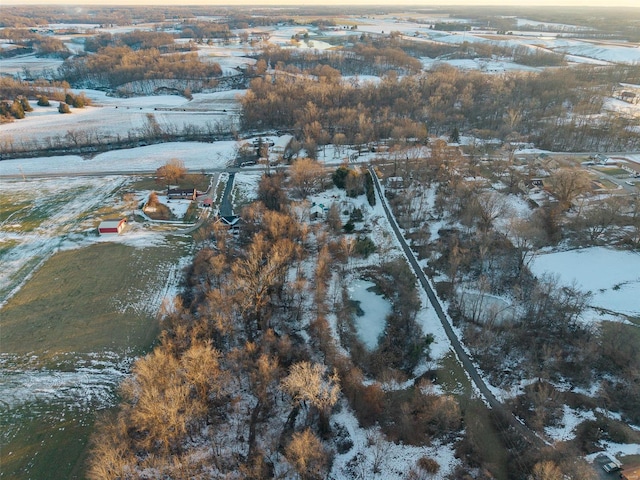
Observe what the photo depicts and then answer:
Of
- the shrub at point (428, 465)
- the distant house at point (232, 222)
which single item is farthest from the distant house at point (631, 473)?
the distant house at point (232, 222)

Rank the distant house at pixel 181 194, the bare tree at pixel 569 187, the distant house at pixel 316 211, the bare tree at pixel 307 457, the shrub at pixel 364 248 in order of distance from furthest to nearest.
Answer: the distant house at pixel 181 194 < the distant house at pixel 316 211 < the bare tree at pixel 569 187 < the shrub at pixel 364 248 < the bare tree at pixel 307 457

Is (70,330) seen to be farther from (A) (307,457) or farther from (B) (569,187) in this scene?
(B) (569,187)

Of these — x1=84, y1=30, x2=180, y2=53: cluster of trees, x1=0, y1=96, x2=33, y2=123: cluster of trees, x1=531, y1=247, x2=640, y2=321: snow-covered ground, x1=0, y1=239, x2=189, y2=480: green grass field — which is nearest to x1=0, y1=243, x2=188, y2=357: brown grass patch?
x1=0, y1=239, x2=189, y2=480: green grass field

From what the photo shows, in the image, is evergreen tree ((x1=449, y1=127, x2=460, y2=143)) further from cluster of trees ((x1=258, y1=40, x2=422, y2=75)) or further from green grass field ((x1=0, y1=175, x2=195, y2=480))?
cluster of trees ((x1=258, y1=40, x2=422, y2=75))

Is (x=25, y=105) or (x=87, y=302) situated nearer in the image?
(x=87, y=302)

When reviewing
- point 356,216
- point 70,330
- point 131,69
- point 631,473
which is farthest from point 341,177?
point 131,69

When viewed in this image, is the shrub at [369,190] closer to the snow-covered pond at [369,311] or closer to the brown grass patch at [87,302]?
the snow-covered pond at [369,311]
